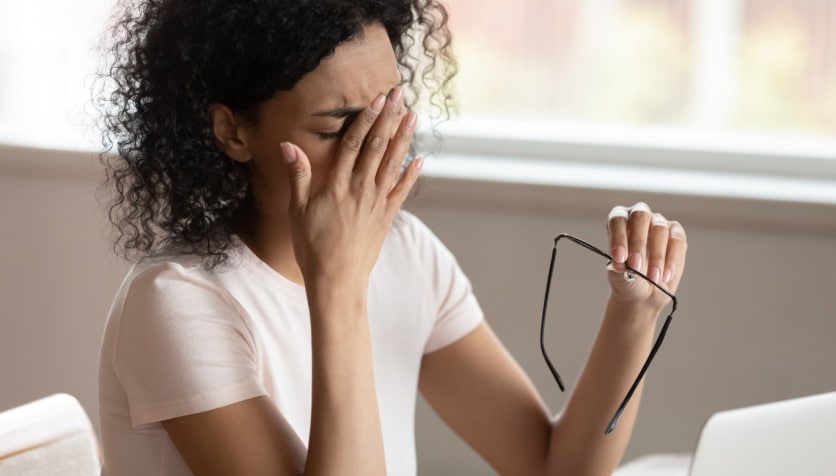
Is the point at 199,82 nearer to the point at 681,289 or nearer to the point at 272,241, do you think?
the point at 272,241

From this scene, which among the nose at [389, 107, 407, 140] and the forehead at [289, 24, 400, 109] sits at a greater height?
the forehead at [289, 24, 400, 109]

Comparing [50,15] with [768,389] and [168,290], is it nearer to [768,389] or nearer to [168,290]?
[168,290]

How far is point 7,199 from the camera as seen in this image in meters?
2.29

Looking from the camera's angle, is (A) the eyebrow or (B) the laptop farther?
(A) the eyebrow

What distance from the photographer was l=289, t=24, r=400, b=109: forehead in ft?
3.71

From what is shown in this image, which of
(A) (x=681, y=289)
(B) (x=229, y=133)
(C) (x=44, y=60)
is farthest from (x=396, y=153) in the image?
(C) (x=44, y=60)

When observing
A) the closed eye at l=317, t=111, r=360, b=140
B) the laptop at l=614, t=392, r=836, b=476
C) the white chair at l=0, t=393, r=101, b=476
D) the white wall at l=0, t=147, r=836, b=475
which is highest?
the closed eye at l=317, t=111, r=360, b=140

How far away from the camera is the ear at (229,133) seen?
120 cm

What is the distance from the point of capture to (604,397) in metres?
1.30

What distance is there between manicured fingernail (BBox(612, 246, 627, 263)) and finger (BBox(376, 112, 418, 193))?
26 centimetres

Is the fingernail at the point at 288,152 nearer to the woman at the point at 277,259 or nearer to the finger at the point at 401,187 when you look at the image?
the woman at the point at 277,259

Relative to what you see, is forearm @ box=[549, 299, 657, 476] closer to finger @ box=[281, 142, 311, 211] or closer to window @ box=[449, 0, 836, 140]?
Answer: finger @ box=[281, 142, 311, 211]

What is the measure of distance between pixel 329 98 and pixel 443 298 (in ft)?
1.28

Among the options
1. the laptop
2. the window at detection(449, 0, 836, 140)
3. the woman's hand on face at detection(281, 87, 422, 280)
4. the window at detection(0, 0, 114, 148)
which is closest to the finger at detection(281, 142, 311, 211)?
the woman's hand on face at detection(281, 87, 422, 280)
